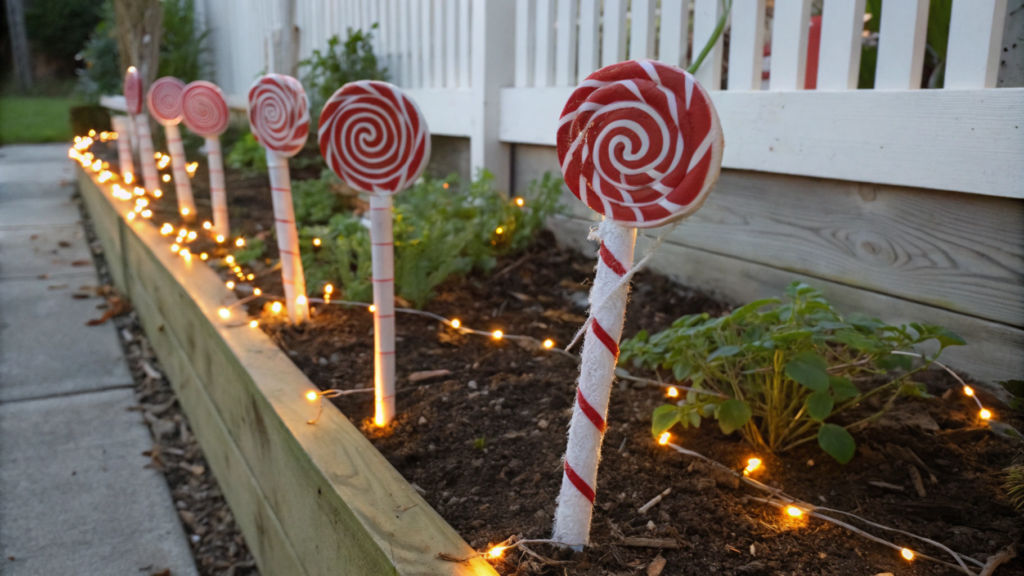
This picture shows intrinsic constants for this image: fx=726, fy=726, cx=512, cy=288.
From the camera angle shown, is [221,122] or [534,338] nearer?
[534,338]

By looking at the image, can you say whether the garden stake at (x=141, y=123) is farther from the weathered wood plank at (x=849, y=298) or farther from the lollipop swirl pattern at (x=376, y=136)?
the lollipop swirl pattern at (x=376, y=136)

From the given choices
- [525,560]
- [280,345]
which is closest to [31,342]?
[280,345]

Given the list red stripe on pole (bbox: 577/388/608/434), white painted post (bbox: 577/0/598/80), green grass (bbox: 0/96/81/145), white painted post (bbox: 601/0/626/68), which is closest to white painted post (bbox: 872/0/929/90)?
white painted post (bbox: 601/0/626/68)

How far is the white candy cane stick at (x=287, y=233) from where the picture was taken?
240cm

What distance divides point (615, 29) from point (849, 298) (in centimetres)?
145

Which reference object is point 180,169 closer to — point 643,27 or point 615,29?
point 615,29

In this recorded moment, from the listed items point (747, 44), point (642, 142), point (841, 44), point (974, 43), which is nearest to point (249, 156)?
point (747, 44)

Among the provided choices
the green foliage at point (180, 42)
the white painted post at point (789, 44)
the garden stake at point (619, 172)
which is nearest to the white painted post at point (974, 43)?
the white painted post at point (789, 44)

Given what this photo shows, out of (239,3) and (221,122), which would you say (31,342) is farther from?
(239,3)

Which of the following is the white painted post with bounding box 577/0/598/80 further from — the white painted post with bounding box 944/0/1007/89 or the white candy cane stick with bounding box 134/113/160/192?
the white candy cane stick with bounding box 134/113/160/192

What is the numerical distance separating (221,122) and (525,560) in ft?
9.44

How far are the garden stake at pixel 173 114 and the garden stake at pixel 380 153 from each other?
8.40 ft

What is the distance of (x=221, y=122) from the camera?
3.42 meters

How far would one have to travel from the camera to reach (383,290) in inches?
69.3
